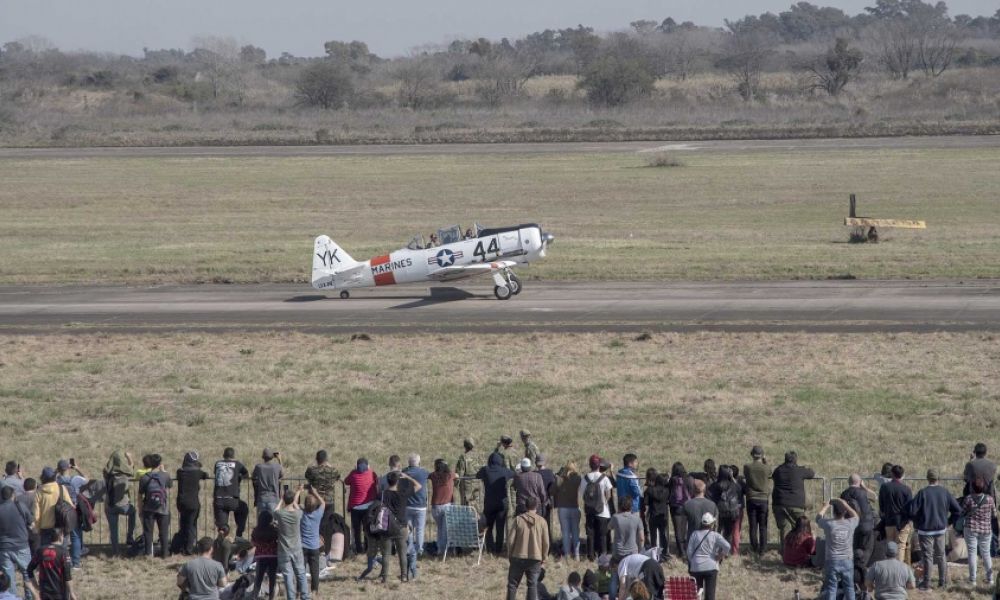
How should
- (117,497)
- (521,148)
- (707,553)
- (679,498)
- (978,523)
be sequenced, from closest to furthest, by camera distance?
1. (707,553)
2. (978,523)
3. (679,498)
4. (117,497)
5. (521,148)

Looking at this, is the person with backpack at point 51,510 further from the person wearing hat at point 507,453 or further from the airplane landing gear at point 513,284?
the airplane landing gear at point 513,284

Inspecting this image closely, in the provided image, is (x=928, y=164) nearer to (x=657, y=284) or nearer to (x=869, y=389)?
(x=657, y=284)

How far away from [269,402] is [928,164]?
5430cm

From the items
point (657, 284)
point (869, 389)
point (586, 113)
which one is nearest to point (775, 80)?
point (586, 113)

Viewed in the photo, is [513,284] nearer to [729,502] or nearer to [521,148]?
[729,502]

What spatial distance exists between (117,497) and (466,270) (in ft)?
67.3

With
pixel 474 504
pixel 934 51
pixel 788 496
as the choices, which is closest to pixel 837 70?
pixel 934 51

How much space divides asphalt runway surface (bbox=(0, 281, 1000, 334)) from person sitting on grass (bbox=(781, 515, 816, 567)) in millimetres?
15285

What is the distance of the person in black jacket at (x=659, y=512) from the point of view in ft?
50.0

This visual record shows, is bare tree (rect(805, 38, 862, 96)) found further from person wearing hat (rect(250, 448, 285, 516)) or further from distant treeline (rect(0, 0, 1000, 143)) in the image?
person wearing hat (rect(250, 448, 285, 516))

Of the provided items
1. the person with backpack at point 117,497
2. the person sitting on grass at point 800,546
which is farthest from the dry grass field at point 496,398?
the person with backpack at point 117,497

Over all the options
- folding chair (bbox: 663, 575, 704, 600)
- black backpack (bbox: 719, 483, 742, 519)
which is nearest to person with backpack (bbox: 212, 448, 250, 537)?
folding chair (bbox: 663, 575, 704, 600)

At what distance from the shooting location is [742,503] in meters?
15.4

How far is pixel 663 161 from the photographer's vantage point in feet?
238
